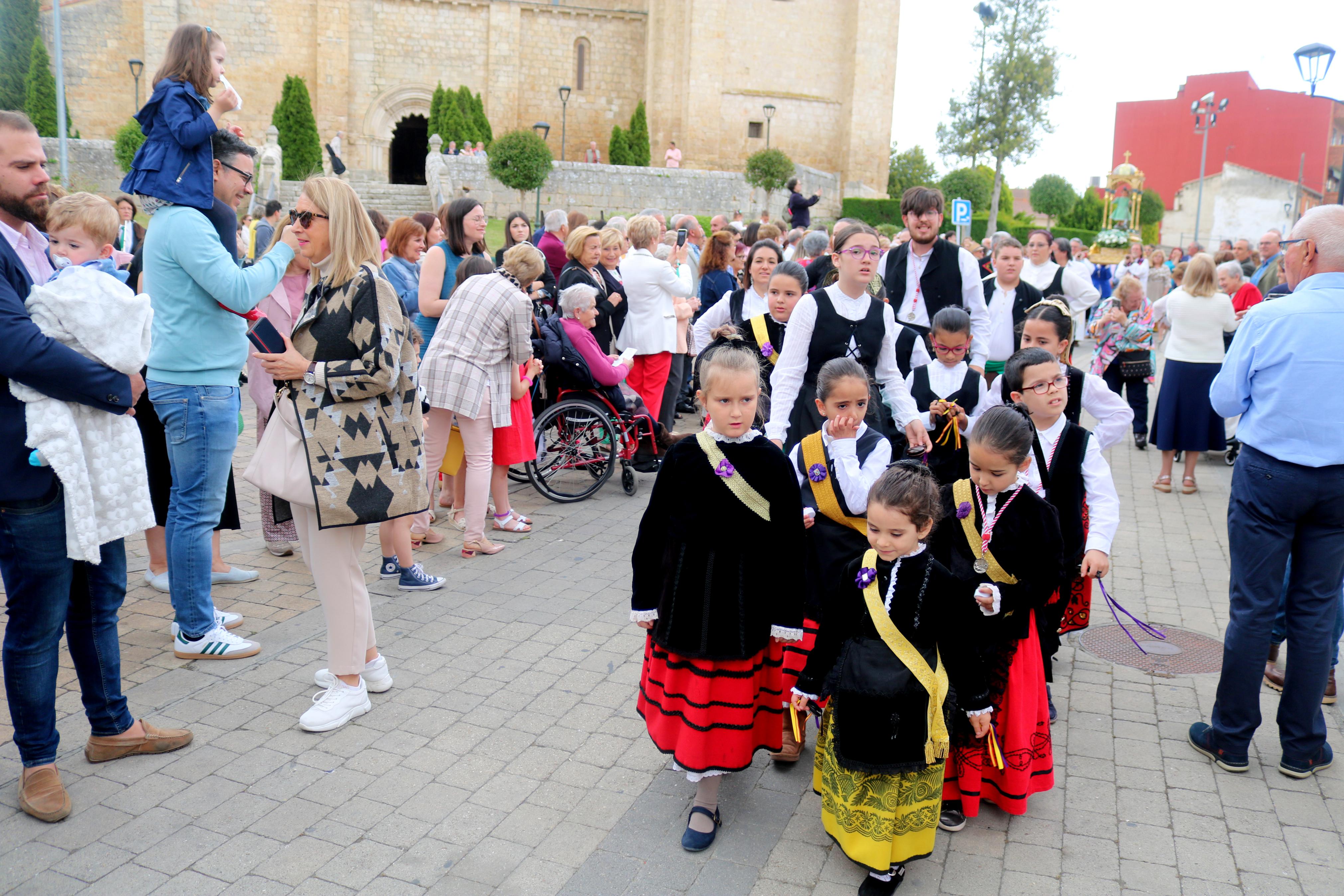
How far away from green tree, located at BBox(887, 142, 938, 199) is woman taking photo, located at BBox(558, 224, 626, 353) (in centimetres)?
3075

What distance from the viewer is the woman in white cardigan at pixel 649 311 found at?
8.30 meters

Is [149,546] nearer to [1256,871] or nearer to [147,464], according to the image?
[147,464]

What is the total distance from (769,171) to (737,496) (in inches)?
1133

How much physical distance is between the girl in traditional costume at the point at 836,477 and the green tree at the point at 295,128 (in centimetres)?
2951

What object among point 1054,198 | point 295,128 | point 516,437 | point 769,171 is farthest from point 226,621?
point 1054,198

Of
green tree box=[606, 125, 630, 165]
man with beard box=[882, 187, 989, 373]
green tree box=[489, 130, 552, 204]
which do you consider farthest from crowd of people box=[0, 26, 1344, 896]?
green tree box=[606, 125, 630, 165]

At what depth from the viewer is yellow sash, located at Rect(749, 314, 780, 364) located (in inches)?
218

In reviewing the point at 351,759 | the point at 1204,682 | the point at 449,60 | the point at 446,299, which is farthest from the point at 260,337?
the point at 449,60

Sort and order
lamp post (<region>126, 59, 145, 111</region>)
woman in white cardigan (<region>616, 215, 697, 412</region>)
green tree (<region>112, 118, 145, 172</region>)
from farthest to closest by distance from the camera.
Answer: lamp post (<region>126, 59, 145, 111</region>) < green tree (<region>112, 118, 145, 172</region>) < woman in white cardigan (<region>616, 215, 697, 412</region>)

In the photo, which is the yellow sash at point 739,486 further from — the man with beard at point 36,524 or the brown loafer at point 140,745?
the brown loafer at point 140,745

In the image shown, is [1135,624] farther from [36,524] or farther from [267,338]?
[36,524]

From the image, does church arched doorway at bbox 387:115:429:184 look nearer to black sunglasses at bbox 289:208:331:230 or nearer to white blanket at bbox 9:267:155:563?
black sunglasses at bbox 289:208:331:230

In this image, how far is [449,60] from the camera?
1363 inches

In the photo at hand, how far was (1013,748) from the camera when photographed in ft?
10.8
